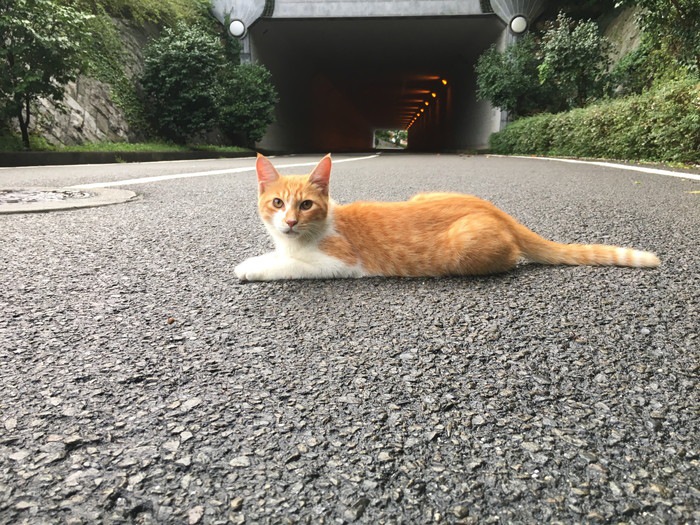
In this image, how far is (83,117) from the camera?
14.8m

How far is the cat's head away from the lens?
2375 millimetres

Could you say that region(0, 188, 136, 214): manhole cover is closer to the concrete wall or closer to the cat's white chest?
the cat's white chest

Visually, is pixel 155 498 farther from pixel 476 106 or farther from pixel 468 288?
pixel 476 106

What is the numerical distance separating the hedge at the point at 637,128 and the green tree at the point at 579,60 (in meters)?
2.46

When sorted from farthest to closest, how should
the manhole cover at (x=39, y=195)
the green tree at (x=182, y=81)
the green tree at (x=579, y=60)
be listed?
the green tree at (x=182, y=81), the green tree at (x=579, y=60), the manhole cover at (x=39, y=195)

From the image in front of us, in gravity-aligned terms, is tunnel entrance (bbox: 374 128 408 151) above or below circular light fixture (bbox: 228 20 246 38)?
below

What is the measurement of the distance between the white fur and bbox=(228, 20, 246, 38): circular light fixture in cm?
2235

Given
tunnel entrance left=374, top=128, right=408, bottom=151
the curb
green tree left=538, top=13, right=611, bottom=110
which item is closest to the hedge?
green tree left=538, top=13, right=611, bottom=110

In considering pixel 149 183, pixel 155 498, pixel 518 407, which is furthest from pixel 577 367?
pixel 149 183

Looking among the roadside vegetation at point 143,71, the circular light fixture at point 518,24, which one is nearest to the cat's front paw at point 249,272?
the roadside vegetation at point 143,71

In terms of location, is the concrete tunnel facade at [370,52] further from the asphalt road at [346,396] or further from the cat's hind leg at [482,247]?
the asphalt road at [346,396]

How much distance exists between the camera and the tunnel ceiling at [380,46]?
2298cm

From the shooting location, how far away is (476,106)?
27.3m

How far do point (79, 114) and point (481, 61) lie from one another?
15.9 m
